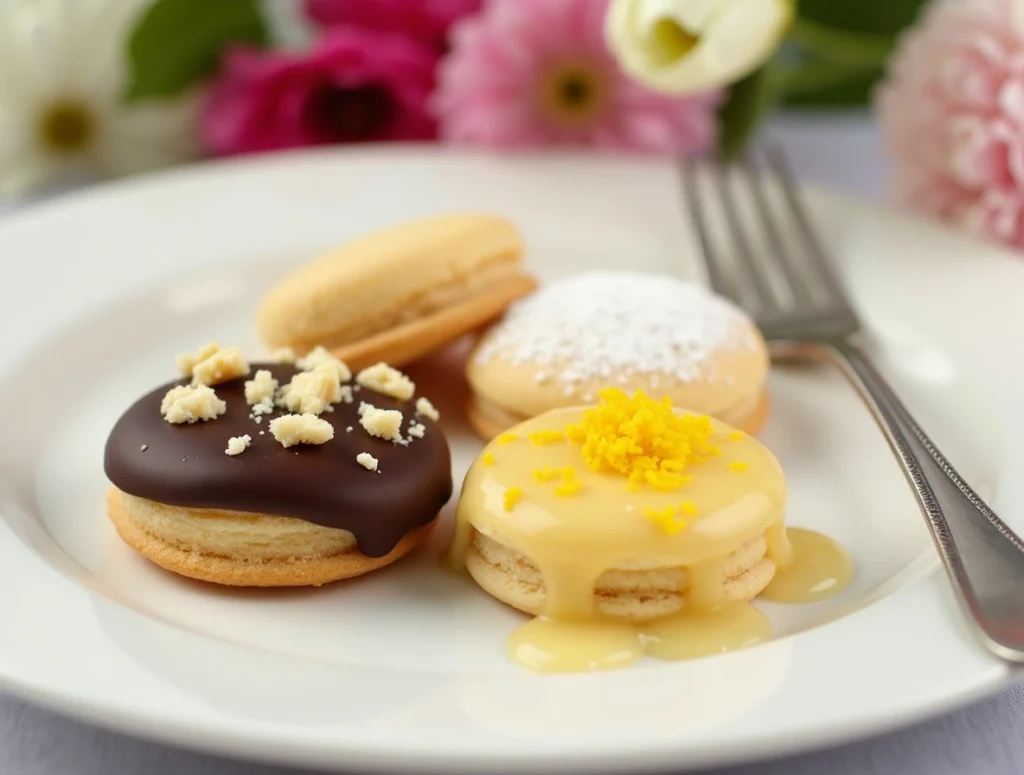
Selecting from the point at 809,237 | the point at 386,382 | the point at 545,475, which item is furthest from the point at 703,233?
the point at 545,475

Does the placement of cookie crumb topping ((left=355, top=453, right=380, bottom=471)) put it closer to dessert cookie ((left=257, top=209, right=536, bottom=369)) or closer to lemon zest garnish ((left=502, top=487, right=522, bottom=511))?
lemon zest garnish ((left=502, top=487, right=522, bottom=511))

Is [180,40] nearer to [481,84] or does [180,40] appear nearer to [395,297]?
[481,84]

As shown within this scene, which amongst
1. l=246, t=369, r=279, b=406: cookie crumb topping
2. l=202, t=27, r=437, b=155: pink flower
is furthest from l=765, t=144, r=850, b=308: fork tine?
l=246, t=369, r=279, b=406: cookie crumb topping

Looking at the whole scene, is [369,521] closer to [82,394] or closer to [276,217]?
[82,394]

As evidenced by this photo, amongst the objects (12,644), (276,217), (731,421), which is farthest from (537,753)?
(276,217)

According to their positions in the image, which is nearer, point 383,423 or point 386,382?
point 383,423

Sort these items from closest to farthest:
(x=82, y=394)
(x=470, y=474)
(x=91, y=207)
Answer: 1. (x=470, y=474)
2. (x=82, y=394)
3. (x=91, y=207)
